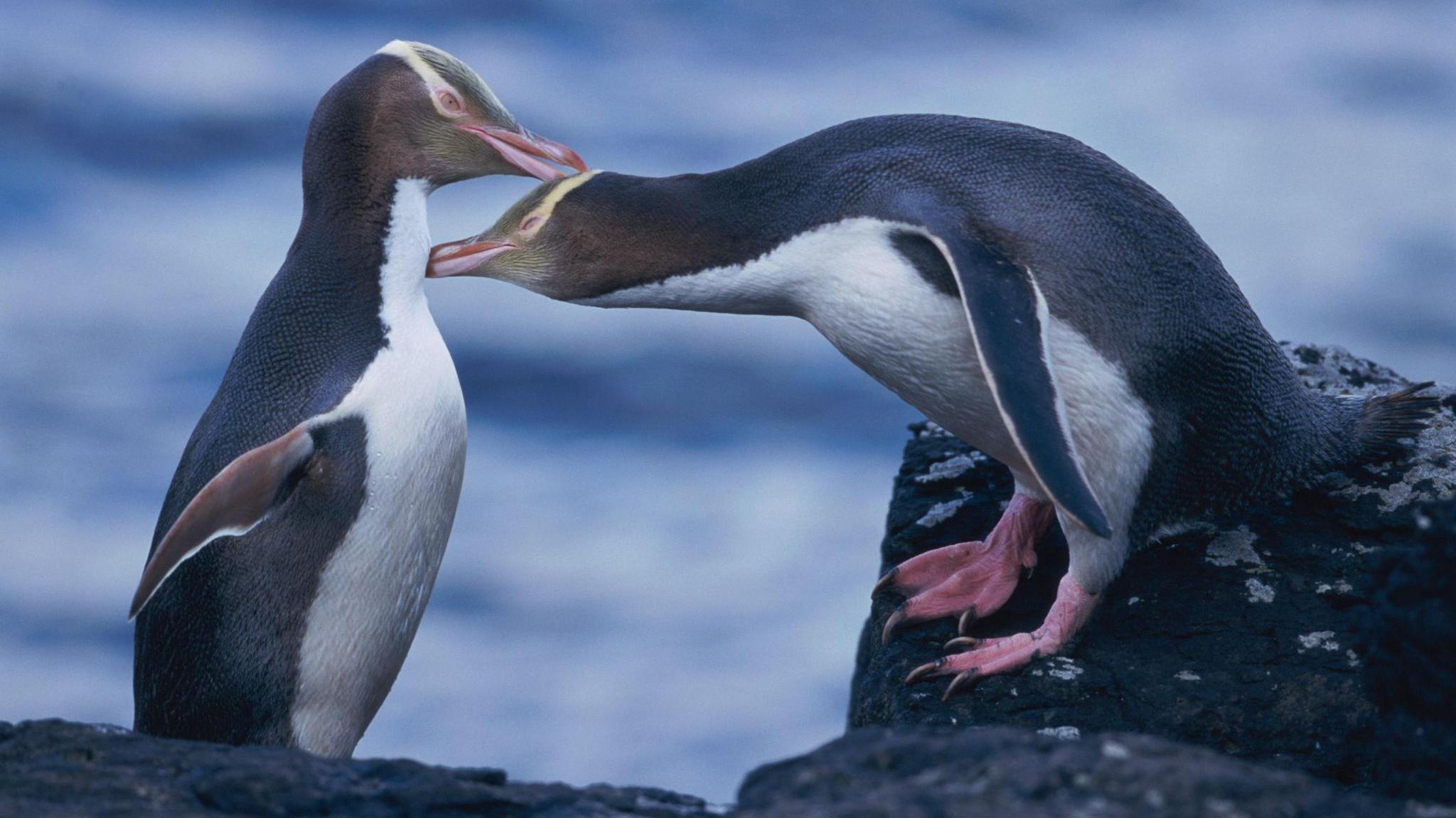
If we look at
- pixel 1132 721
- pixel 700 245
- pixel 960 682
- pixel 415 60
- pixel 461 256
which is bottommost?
pixel 1132 721

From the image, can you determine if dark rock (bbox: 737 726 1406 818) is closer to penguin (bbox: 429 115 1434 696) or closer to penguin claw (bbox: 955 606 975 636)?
penguin (bbox: 429 115 1434 696)

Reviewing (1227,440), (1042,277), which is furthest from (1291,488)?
(1042,277)

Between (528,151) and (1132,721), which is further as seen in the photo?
(528,151)

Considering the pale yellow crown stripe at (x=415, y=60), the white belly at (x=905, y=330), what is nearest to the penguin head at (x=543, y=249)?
the pale yellow crown stripe at (x=415, y=60)

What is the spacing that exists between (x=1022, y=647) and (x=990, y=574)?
24cm

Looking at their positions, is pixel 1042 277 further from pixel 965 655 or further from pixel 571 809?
pixel 571 809

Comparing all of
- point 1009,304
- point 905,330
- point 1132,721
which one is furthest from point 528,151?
point 1132,721

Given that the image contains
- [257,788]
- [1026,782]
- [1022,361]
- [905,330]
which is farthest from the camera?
[905,330]

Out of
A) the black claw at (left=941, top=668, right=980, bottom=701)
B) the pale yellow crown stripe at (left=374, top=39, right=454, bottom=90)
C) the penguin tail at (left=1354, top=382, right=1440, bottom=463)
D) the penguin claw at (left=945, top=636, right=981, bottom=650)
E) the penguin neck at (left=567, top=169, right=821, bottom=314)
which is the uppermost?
the pale yellow crown stripe at (left=374, top=39, right=454, bottom=90)

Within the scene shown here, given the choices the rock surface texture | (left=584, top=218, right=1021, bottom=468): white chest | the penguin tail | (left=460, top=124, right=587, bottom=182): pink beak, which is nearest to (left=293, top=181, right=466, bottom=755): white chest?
(left=460, top=124, right=587, bottom=182): pink beak

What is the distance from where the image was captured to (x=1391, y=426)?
2949 mm

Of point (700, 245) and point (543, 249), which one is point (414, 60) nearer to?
point (543, 249)

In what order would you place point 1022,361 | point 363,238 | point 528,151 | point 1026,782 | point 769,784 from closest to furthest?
point 1026,782, point 769,784, point 1022,361, point 363,238, point 528,151

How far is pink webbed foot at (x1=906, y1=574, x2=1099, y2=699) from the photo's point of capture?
8.68 feet
